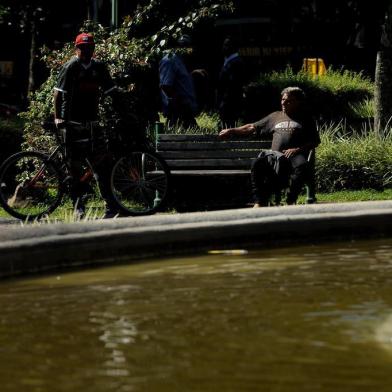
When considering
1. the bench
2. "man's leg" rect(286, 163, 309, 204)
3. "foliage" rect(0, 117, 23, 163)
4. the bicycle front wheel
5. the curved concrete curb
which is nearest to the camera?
the curved concrete curb

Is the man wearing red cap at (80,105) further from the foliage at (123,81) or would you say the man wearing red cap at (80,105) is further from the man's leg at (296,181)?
the man's leg at (296,181)

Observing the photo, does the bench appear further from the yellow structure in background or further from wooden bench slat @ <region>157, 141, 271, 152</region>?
the yellow structure in background

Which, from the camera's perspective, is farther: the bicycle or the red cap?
the bicycle

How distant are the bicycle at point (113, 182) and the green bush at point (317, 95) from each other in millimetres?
9165

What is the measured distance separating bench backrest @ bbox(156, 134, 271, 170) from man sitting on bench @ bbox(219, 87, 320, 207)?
76cm

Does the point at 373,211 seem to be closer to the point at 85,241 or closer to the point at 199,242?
the point at 199,242

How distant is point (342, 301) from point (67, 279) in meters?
1.94

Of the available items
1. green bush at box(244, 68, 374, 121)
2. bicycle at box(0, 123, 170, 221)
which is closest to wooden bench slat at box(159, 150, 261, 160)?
bicycle at box(0, 123, 170, 221)

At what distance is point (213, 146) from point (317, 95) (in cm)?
895

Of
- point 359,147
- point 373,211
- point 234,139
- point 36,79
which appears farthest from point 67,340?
point 36,79

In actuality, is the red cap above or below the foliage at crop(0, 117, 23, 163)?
above

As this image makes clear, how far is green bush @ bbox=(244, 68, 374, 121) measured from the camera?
22438 mm

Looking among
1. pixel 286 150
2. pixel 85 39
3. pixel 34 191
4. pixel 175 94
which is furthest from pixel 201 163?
pixel 175 94

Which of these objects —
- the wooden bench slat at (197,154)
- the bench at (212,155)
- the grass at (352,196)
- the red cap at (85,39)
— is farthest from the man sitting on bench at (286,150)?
the red cap at (85,39)
